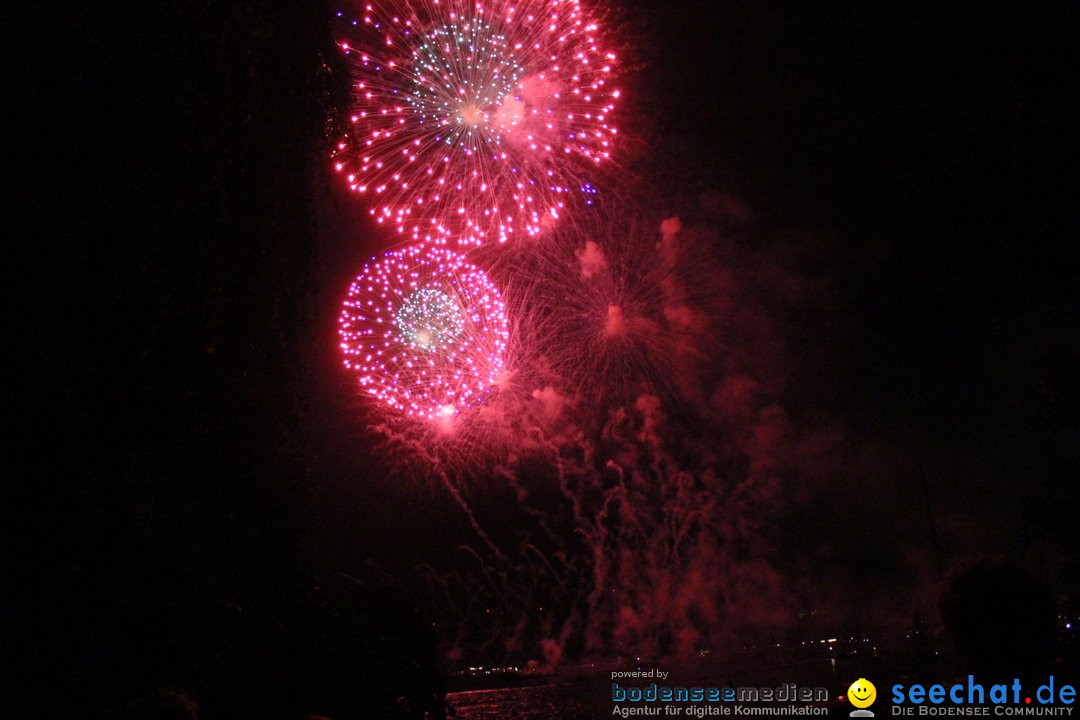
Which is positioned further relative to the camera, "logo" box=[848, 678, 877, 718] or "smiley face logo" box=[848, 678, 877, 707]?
"smiley face logo" box=[848, 678, 877, 707]

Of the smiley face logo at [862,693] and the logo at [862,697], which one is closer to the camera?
the logo at [862,697]

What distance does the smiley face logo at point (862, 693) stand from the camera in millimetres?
3297

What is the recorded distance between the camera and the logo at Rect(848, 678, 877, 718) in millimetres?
3168

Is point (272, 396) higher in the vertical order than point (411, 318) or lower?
lower

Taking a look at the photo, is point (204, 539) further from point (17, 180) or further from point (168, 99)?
point (168, 99)

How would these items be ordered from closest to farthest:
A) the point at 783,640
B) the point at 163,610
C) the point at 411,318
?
the point at 163,610 → the point at 411,318 → the point at 783,640

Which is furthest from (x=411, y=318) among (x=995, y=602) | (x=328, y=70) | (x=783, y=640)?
(x=783, y=640)

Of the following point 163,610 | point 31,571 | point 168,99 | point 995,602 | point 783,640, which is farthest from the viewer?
point 783,640

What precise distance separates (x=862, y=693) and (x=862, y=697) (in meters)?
0.08

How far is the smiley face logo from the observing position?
3.30m

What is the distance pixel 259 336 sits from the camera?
559 cm

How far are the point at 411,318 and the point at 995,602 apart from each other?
11.2m

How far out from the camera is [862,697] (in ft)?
11.3

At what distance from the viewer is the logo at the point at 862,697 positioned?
3.17m
